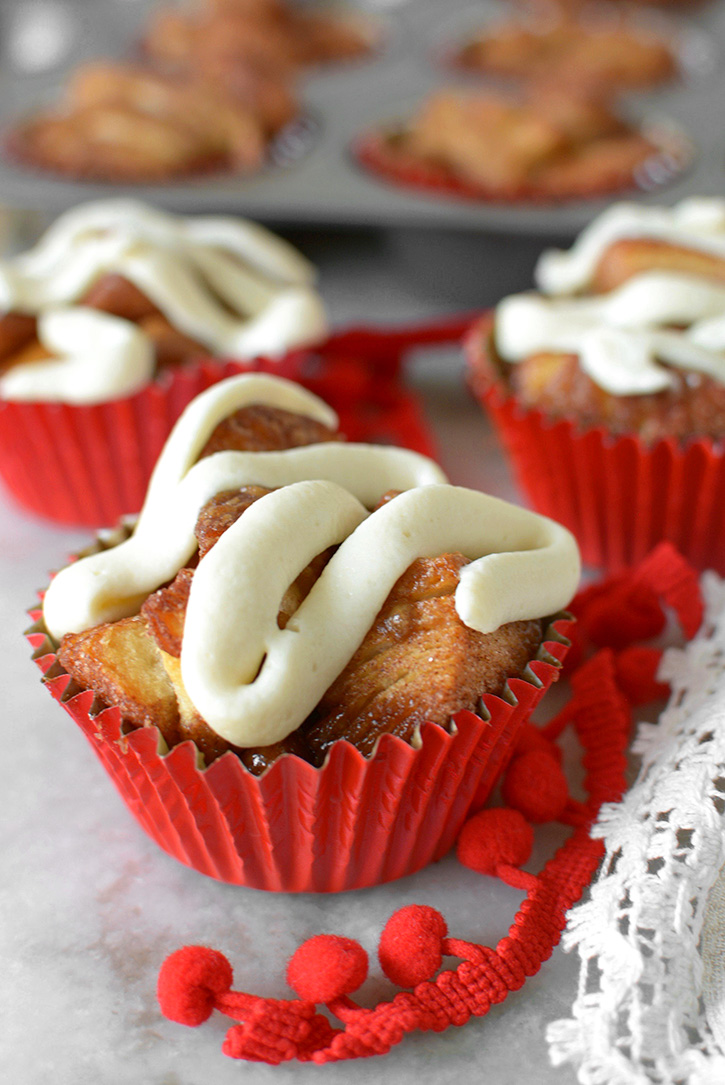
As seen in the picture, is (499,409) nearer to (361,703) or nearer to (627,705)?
(627,705)

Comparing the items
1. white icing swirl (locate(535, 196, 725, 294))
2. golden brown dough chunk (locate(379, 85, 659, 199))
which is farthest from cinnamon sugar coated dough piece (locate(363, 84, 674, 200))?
white icing swirl (locate(535, 196, 725, 294))

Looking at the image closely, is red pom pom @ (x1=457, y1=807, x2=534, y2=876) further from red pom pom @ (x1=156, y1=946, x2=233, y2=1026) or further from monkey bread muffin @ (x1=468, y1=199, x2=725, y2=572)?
monkey bread muffin @ (x1=468, y1=199, x2=725, y2=572)

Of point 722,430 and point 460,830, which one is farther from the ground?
point 722,430

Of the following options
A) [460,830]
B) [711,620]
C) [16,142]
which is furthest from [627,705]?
[16,142]

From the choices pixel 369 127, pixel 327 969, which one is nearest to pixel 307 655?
pixel 327 969

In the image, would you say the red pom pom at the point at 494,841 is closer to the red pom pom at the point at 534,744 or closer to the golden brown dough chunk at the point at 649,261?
the red pom pom at the point at 534,744

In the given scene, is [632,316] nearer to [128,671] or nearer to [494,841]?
[494,841]

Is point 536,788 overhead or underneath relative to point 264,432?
underneath
